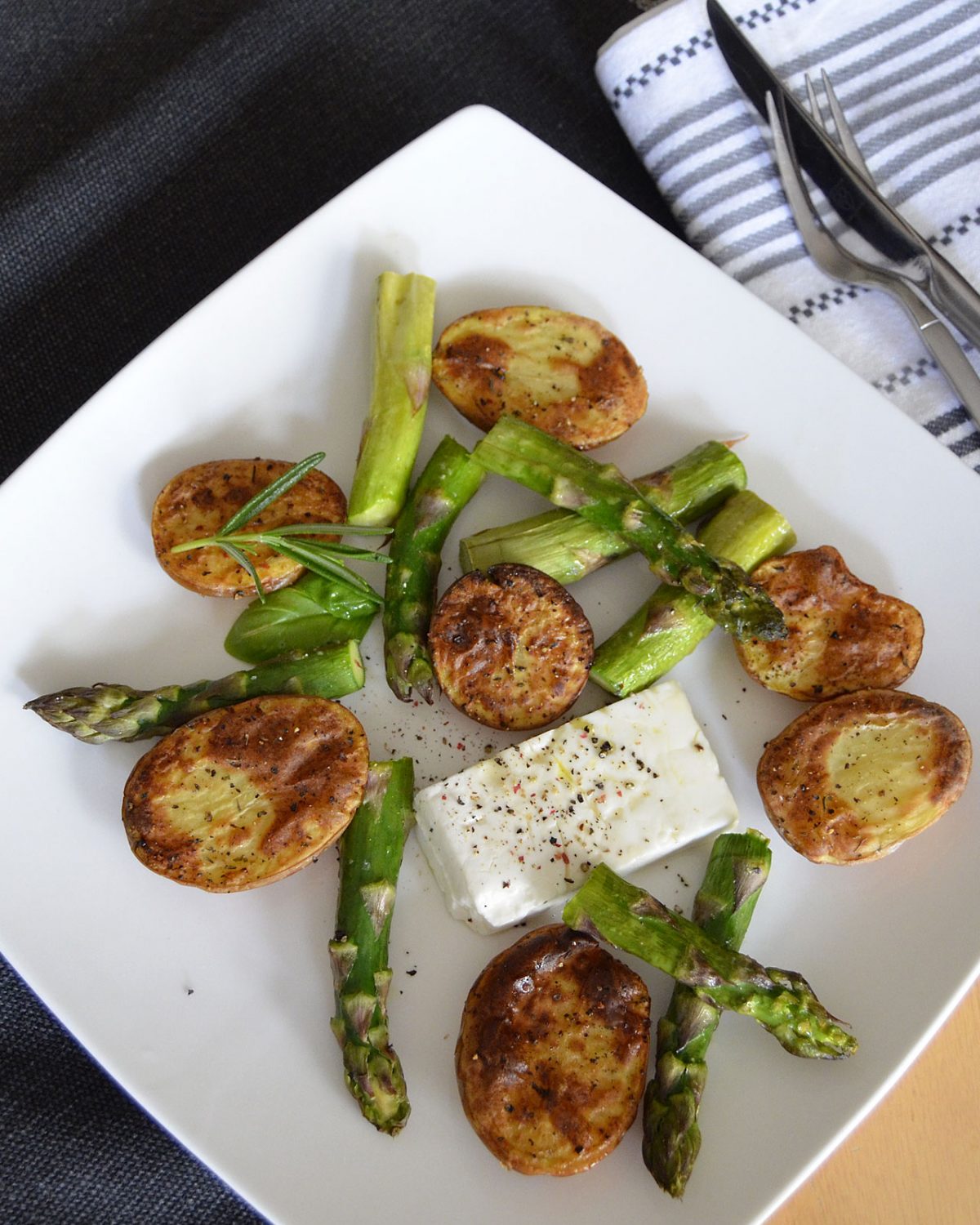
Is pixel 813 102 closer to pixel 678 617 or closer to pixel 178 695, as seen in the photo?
pixel 678 617

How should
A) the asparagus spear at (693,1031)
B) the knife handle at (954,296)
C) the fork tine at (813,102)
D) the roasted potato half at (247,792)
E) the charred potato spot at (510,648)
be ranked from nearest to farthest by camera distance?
the asparagus spear at (693,1031) < the roasted potato half at (247,792) < the charred potato spot at (510,648) < the knife handle at (954,296) < the fork tine at (813,102)

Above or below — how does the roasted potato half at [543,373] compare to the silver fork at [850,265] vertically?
below

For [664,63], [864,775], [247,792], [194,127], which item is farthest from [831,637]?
[194,127]

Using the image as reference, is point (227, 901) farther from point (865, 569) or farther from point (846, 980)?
point (865, 569)

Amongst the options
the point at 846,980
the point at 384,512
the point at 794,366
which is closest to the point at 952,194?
the point at 794,366

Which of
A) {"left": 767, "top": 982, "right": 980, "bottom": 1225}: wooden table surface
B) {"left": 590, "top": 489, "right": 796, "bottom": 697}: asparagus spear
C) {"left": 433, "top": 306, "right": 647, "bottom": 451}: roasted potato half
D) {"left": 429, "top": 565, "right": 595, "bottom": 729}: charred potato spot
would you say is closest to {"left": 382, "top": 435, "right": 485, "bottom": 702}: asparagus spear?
{"left": 429, "top": 565, "right": 595, "bottom": 729}: charred potato spot

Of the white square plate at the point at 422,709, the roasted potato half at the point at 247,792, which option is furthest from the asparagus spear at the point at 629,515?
the roasted potato half at the point at 247,792

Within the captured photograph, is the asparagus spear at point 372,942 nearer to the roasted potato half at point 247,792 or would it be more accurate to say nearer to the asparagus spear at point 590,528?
the roasted potato half at point 247,792
